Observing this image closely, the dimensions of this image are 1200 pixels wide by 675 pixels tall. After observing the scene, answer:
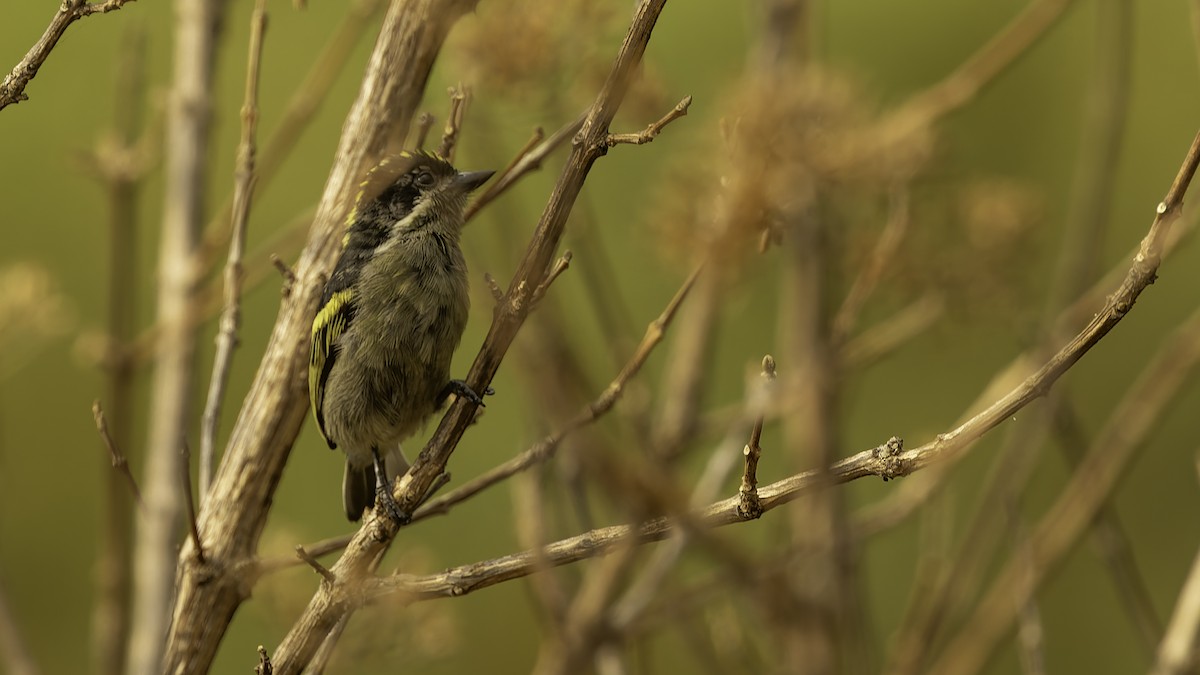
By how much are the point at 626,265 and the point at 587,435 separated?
19.1 ft

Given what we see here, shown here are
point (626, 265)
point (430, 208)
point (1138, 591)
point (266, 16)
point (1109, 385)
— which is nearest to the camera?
point (1138, 591)

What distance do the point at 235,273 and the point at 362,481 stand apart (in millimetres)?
1357

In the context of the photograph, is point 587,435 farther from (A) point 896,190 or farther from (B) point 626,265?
(B) point 626,265

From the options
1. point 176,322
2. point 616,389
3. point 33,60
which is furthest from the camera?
point 176,322

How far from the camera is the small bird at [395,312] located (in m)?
3.56

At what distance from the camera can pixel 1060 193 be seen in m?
6.78

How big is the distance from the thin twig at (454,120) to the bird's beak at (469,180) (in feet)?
0.91

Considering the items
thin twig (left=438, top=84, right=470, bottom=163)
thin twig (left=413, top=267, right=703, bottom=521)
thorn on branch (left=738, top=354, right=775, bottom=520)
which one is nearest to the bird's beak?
thin twig (left=438, top=84, right=470, bottom=163)

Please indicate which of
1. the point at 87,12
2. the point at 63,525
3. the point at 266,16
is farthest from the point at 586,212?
the point at 63,525

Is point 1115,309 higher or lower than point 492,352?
lower

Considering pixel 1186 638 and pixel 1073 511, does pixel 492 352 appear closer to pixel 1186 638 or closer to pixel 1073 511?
pixel 1073 511

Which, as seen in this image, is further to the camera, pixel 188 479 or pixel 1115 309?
pixel 188 479

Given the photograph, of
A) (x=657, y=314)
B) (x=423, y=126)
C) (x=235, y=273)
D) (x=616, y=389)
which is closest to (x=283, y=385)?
(x=235, y=273)

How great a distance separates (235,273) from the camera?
2.95 metres
